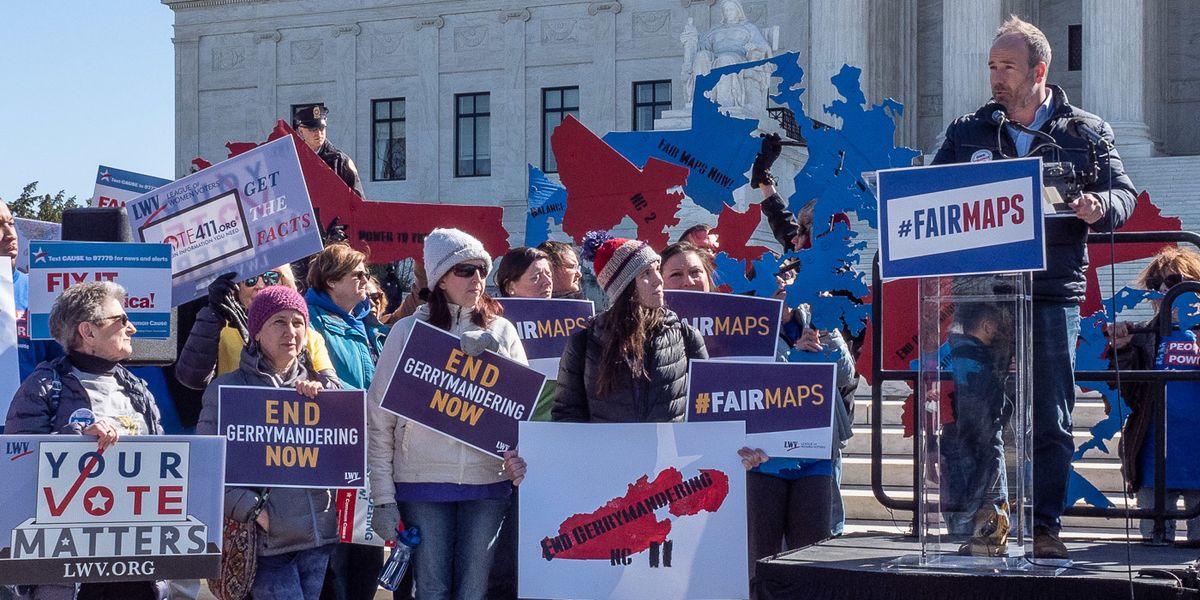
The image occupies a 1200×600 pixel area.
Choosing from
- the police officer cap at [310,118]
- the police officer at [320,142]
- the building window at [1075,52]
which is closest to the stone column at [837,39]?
the building window at [1075,52]

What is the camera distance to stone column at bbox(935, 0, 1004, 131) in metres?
29.4

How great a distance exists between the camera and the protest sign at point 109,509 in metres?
5.60

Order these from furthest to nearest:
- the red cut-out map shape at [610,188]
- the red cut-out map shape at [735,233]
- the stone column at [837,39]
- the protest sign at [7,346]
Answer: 1. the stone column at [837,39]
2. the red cut-out map shape at [610,188]
3. the red cut-out map shape at [735,233]
4. the protest sign at [7,346]

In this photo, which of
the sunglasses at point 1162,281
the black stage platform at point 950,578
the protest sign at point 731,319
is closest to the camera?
the black stage platform at point 950,578

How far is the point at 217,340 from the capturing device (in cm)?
698

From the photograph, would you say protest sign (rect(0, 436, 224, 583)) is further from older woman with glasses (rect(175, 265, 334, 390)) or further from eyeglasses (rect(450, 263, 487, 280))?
eyeglasses (rect(450, 263, 487, 280))

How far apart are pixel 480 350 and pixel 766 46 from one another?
2196 cm

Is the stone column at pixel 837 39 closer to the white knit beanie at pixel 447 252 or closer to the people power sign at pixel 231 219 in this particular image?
the people power sign at pixel 231 219

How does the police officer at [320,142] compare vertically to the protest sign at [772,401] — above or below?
above

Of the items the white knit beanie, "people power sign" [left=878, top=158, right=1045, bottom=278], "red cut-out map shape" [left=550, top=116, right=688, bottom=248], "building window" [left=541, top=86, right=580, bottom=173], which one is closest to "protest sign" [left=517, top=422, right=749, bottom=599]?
the white knit beanie

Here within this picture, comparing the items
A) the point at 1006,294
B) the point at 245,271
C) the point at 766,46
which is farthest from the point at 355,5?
the point at 1006,294

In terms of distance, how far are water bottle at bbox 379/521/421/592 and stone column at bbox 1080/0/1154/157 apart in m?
24.4

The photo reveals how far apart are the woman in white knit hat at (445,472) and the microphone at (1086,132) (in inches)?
86.8

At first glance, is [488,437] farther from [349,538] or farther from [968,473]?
[968,473]
